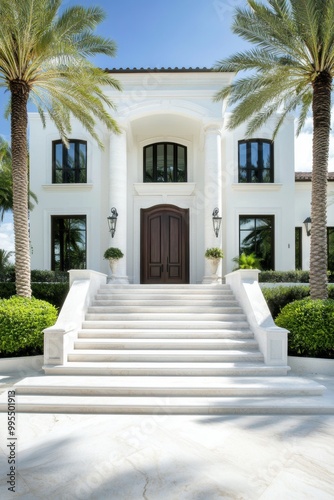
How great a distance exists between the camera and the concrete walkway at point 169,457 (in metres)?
3.65

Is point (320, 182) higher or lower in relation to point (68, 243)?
higher

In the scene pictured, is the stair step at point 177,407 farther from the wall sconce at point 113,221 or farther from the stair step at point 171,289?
the wall sconce at point 113,221

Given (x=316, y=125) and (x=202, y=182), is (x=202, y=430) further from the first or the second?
(x=202, y=182)

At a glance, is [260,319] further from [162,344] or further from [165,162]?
[165,162]

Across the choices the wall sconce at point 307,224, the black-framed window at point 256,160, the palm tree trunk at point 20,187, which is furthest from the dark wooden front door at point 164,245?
the palm tree trunk at point 20,187

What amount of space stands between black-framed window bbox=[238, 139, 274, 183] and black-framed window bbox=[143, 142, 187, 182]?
255cm

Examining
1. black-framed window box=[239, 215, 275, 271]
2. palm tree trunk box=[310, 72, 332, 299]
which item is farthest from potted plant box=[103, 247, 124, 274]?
palm tree trunk box=[310, 72, 332, 299]

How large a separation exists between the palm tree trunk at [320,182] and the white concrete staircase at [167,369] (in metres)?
2.31

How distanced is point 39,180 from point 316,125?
11.3 meters

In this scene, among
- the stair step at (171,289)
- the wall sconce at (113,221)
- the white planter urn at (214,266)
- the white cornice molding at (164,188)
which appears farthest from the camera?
the white cornice molding at (164,188)

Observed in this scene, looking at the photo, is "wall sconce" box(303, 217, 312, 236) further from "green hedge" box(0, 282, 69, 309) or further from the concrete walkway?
the concrete walkway

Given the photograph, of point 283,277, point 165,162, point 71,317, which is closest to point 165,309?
point 71,317

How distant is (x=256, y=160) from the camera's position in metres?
16.2

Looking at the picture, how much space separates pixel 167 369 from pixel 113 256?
23.2ft
